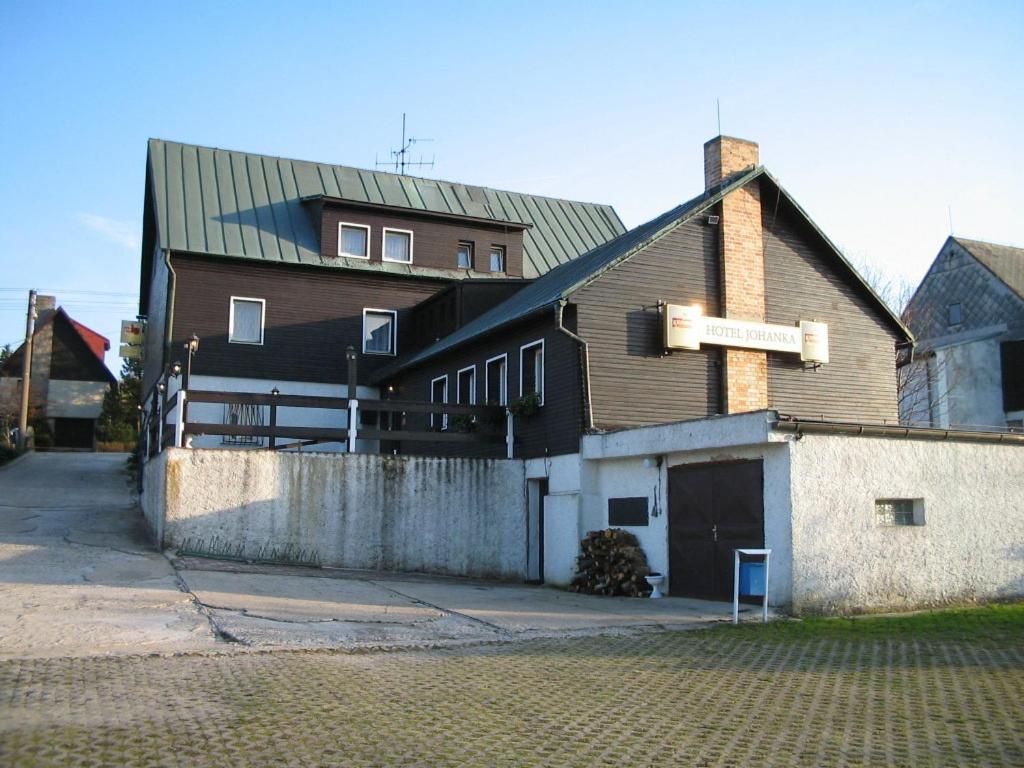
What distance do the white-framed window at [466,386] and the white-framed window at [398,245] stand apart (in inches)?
270

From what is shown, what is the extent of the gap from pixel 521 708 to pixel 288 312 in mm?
21130

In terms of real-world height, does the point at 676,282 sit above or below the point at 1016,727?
above

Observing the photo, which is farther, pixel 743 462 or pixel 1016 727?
pixel 743 462

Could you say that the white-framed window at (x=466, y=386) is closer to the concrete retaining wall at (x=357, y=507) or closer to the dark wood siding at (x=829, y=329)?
the concrete retaining wall at (x=357, y=507)

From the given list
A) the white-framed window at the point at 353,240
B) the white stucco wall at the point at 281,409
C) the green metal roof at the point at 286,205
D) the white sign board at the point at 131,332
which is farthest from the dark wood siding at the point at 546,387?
the white sign board at the point at 131,332

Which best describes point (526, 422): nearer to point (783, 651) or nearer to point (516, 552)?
point (516, 552)

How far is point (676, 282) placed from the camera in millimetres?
19859

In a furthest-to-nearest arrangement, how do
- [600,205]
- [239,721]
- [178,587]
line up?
[600,205] → [178,587] → [239,721]

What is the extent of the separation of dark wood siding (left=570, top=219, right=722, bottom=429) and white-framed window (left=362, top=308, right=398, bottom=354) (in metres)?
10.8

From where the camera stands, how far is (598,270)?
61.2 ft

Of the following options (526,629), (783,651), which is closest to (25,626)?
(526,629)

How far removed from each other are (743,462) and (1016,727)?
7565mm

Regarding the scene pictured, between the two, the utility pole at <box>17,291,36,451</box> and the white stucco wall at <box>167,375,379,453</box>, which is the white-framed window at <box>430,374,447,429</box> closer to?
the white stucco wall at <box>167,375,379,453</box>

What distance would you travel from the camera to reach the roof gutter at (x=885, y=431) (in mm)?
13727
